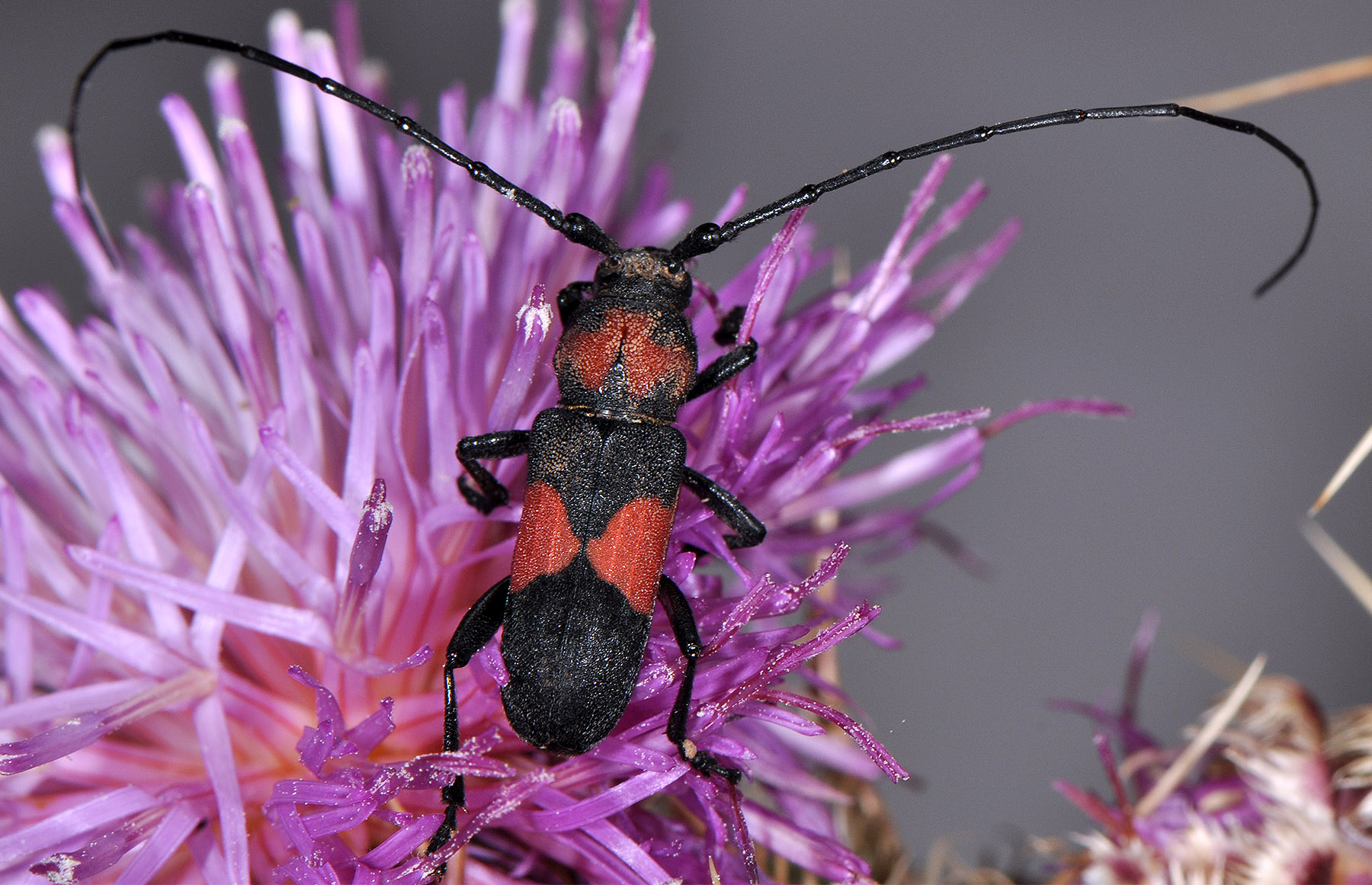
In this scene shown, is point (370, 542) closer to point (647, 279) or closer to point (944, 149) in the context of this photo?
point (647, 279)

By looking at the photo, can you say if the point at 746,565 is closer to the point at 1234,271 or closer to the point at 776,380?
the point at 776,380

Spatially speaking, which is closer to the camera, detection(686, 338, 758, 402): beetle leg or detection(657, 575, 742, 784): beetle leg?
detection(657, 575, 742, 784): beetle leg

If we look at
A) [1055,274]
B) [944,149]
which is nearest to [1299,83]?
[944,149]

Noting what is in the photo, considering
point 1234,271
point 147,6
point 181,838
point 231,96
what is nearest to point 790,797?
point 181,838

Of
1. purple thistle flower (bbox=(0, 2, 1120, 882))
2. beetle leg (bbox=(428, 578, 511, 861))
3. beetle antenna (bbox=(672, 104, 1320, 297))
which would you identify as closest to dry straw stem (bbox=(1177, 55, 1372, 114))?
beetle antenna (bbox=(672, 104, 1320, 297))

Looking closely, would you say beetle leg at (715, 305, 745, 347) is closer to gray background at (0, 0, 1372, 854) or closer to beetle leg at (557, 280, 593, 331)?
beetle leg at (557, 280, 593, 331)

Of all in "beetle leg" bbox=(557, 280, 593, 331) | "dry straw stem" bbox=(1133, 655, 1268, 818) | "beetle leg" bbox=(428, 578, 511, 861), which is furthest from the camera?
"beetle leg" bbox=(557, 280, 593, 331)

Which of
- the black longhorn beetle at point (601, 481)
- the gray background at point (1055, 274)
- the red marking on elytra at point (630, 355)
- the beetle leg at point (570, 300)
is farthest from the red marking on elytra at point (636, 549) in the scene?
the gray background at point (1055, 274)
